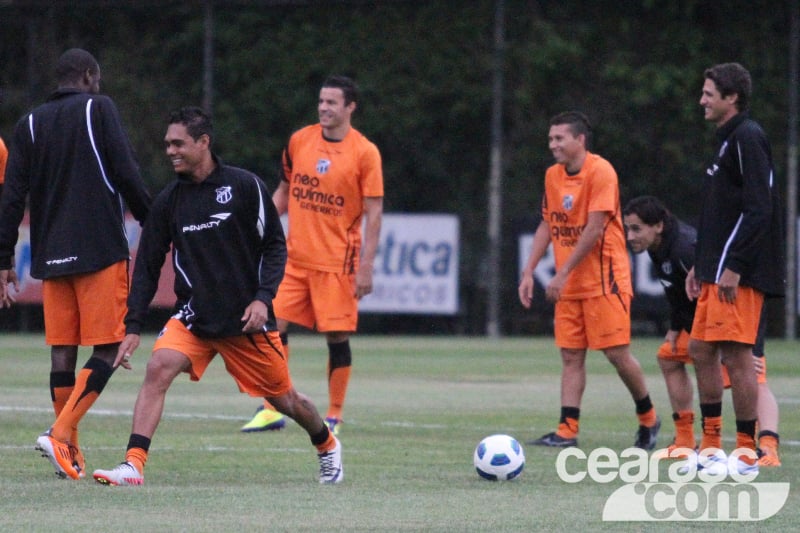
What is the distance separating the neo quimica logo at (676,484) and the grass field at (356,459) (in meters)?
0.11

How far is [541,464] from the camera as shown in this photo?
8766 millimetres

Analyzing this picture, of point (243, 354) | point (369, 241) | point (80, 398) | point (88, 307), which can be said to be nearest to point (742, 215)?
point (243, 354)

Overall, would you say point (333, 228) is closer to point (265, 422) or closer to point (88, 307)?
point (265, 422)

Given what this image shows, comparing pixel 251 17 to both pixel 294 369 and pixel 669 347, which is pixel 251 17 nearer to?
pixel 294 369

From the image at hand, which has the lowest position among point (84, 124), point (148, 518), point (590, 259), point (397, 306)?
point (397, 306)

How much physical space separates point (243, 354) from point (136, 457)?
2.30 ft

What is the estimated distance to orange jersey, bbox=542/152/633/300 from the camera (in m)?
10.1

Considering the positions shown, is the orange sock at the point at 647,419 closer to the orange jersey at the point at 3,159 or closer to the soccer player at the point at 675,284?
the soccer player at the point at 675,284

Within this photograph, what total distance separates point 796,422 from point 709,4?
50.1ft

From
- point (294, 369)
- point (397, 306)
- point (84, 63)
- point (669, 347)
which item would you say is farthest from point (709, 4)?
point (84, 63)

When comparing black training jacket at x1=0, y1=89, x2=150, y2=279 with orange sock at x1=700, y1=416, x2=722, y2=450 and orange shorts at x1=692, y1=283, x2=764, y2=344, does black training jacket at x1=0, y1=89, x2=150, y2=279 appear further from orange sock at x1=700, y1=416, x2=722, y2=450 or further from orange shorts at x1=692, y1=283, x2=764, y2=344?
orange sock at x1=700, y1=416, x2=722, y2=450

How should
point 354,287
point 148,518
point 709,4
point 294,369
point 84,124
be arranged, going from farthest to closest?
point 709,4 → point 294,369 → point 354,287 → point 84,124 → point 148,518

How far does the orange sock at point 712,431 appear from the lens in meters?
8.80

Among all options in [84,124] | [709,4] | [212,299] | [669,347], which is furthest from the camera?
[709,4]
